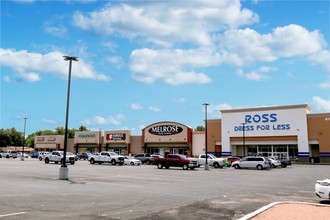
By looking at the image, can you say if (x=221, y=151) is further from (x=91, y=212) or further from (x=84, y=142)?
(x=91, y=212)

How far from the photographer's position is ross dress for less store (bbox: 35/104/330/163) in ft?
205

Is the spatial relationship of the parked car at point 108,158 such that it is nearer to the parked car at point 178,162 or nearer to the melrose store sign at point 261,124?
the parked car at point 178,162

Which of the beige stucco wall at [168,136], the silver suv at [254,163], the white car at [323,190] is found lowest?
the white car at [323,190]

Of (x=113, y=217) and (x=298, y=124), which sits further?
(x=298, y=124)

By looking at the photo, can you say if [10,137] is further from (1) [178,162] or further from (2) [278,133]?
(1) [178,162]

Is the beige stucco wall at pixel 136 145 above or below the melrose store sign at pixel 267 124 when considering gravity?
below

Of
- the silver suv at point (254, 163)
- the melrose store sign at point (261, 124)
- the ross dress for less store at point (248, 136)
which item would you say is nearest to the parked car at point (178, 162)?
the silver suv at point (254, 163)

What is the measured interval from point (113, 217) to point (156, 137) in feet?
217

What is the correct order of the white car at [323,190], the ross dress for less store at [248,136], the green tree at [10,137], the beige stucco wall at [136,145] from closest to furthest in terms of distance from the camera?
the white car at [323,190] → the ross dress for less store at [248,136] → the beige stucco wall at [136,145] → the green tree at [10,137]

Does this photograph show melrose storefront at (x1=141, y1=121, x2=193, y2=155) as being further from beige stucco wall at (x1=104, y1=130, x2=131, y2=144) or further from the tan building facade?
the tan building facade

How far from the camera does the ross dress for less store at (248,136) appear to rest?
205 ft

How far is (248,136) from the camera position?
227 ft

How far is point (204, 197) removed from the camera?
14.5m

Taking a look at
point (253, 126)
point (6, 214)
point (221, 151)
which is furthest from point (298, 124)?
point (6, 214)
